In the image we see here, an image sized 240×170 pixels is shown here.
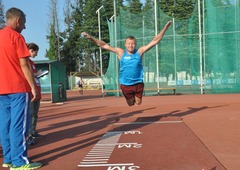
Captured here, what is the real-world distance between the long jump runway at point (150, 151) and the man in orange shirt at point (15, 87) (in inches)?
38.2

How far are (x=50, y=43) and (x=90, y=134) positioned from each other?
5201 cm

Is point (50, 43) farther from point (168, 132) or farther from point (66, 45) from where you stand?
point (168, 132)

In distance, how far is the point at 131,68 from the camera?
7180 millimetres

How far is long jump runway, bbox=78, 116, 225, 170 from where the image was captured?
4379mm

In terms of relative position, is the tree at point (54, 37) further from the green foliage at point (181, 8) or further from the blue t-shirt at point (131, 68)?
the blue t-shirt at point (131, 68)

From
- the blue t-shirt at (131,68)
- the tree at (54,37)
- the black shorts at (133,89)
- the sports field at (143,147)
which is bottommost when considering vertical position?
the sports field at (143,147)

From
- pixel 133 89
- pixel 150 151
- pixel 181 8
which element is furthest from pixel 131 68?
pixel 181 8

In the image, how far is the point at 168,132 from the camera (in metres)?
6.86

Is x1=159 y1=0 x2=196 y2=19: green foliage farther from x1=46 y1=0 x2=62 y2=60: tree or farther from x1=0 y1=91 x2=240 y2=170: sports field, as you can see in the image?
x1=0 y1=91 x2=240 y2=170: sports field

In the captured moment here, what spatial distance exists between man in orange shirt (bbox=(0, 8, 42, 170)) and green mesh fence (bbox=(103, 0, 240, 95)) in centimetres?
1720

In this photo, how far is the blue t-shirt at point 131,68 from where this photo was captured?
7172mm

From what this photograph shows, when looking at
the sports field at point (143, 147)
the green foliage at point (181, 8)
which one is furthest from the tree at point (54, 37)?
the sports field at point (143, 147)

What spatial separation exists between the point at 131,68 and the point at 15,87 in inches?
134

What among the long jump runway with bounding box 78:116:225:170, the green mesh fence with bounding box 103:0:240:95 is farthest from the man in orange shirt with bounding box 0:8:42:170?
the green mesh fence with bounding box 103:0:240:95
